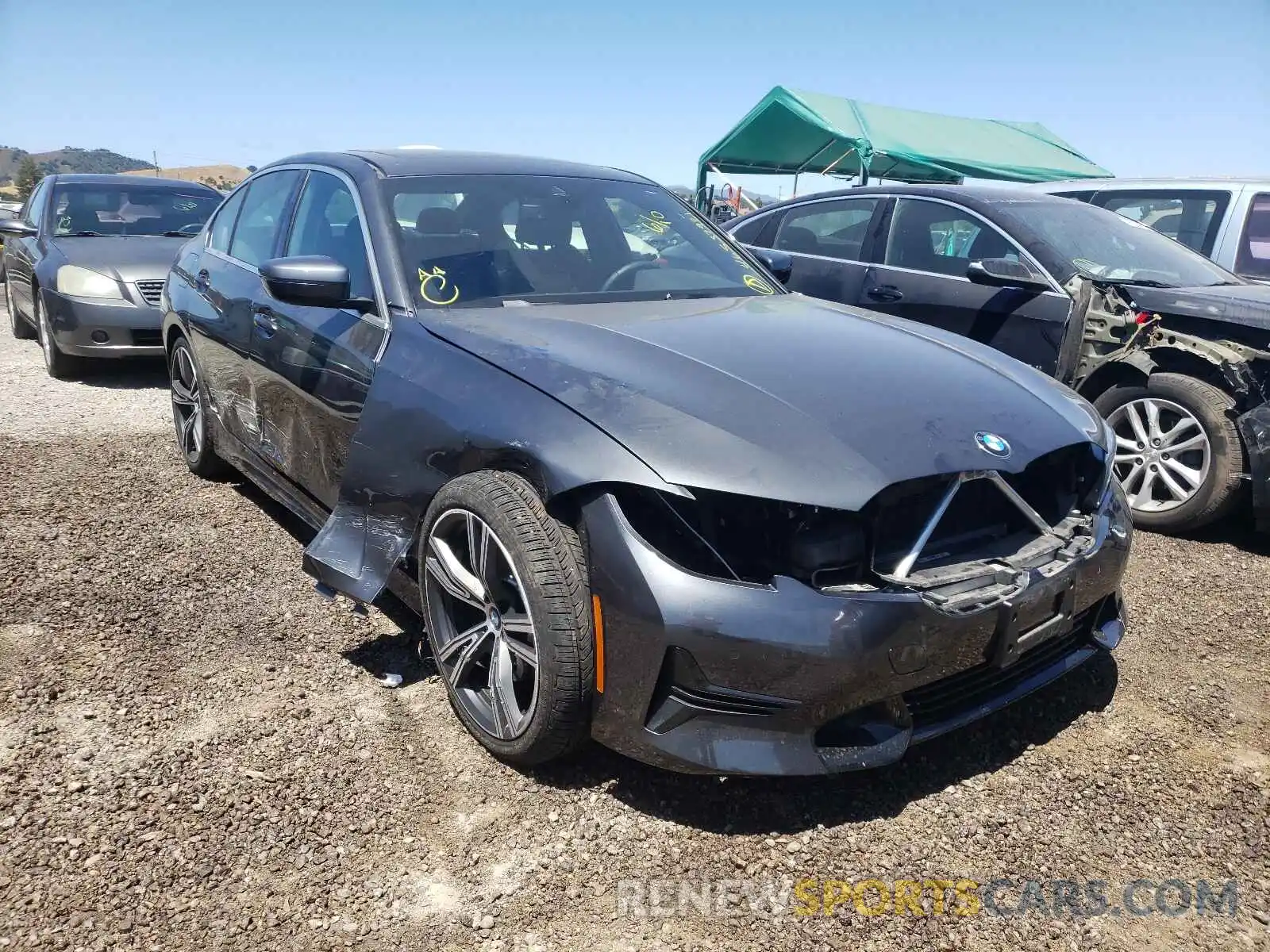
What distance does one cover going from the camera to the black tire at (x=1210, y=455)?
4.09 m

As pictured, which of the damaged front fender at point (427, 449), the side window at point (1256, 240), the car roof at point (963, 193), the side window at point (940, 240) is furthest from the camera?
the side window at point (1256, 240)

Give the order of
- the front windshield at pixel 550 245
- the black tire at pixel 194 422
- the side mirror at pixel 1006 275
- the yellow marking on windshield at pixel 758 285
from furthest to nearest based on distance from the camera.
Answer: the side mirror at pixel 1006 275
the black tire at pixel 194 422
the yellow marking on windshield at pixel 758 285
the front windshield at pixel 550 245

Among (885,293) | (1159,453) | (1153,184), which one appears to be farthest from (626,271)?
(1153,184)

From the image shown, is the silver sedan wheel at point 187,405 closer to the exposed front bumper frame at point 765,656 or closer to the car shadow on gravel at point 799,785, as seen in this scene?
the car shadow on gravel at point 799,785

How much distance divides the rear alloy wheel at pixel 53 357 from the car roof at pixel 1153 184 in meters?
7.27

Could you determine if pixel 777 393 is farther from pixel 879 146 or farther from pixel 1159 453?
pixel 879 146

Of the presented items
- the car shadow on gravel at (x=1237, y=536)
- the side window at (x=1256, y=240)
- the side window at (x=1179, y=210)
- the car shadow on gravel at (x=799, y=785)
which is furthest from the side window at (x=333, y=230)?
the side window at (x=1256, y=240)

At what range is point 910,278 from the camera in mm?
5305

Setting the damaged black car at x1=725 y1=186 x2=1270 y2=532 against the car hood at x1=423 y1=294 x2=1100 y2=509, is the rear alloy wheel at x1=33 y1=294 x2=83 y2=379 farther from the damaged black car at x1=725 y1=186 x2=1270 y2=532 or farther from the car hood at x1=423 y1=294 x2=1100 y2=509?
the car hood at x1=423 y1=294 x2=1100 y2=509

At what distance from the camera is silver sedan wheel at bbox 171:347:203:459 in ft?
15.0

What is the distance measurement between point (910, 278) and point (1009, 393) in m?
2.88

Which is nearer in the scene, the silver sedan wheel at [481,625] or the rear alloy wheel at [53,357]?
the silver sedan wheel at [481,625]

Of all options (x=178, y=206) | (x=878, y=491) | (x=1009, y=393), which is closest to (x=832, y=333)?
(x=1009, y=393)

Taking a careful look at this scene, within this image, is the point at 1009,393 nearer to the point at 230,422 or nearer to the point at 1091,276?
the point at 1091,276
